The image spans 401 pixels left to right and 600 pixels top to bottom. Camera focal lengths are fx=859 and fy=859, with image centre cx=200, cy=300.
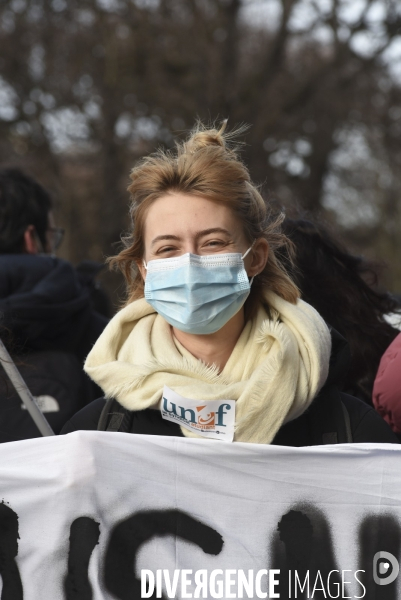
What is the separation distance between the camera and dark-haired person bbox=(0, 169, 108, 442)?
313cm

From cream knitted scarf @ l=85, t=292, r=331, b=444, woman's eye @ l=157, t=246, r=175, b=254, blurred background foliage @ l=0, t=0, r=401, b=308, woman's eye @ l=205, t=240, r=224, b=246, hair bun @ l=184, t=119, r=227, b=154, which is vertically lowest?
cream knitted scarf @ l=85, t=292, r=331, b=444

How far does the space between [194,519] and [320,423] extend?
17.8 inches

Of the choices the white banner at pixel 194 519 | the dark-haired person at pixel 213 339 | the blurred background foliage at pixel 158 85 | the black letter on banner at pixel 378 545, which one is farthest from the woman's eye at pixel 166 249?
the blurred background foliage at pixel 158 85

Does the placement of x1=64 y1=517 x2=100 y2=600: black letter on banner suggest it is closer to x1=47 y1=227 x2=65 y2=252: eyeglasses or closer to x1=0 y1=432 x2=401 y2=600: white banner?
x1=0 y1=432 x2=401 y2=600: white banner

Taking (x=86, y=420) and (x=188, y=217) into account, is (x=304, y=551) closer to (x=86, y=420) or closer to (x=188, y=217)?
(x=86, y=420)

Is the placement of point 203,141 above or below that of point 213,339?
above

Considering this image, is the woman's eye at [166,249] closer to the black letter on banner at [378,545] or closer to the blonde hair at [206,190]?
the blonde hair at [206,190]

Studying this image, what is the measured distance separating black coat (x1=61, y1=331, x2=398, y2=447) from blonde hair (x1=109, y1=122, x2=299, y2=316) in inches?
13.0

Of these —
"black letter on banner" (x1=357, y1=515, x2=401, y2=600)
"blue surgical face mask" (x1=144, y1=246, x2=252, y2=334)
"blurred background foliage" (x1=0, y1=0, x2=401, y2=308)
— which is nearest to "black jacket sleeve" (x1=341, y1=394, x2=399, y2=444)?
"black letter on banner" (x1=357, y1=515, x2=401, y2=600)

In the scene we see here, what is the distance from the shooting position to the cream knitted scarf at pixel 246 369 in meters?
2.31

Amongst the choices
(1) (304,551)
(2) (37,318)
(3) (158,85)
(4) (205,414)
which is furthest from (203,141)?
(3) (158,85)

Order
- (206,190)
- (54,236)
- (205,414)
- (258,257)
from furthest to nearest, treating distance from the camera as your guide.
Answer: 1. (54,236)
2. (258,257)
3. (206,190)
4. (205,414)

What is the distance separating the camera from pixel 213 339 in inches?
98.9

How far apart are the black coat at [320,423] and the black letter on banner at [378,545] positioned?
0.22 m
